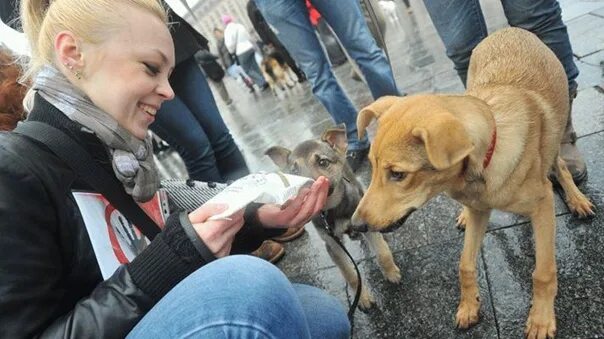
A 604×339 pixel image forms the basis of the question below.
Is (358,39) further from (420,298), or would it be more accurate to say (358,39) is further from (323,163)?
(420,298)

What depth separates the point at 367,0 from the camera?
526 cm

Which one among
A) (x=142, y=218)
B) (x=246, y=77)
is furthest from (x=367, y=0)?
(x=246, y=77)

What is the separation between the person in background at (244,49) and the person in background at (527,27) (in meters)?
12.7

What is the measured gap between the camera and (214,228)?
1.51m

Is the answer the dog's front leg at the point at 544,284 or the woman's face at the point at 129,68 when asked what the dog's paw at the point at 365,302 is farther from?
the woman's face at the point at 129,68

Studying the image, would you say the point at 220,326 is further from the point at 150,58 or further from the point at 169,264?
the point at 150,58

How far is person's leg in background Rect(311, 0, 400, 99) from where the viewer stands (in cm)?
406

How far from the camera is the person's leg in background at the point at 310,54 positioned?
4.21m

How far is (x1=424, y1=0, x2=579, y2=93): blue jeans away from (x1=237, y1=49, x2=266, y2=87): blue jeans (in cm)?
1286

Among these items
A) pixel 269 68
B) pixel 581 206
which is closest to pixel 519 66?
pixel 581 206

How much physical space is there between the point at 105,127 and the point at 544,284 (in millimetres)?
2183

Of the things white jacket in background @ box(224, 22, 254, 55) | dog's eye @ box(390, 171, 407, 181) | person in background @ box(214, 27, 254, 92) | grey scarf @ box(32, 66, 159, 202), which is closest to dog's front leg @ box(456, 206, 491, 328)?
dog's eye @ box(390, 171, 407, 181)

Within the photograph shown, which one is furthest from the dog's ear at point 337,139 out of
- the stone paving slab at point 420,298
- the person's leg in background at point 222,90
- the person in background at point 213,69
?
the person's leg in background at point 222,90

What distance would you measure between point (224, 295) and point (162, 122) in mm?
2797
